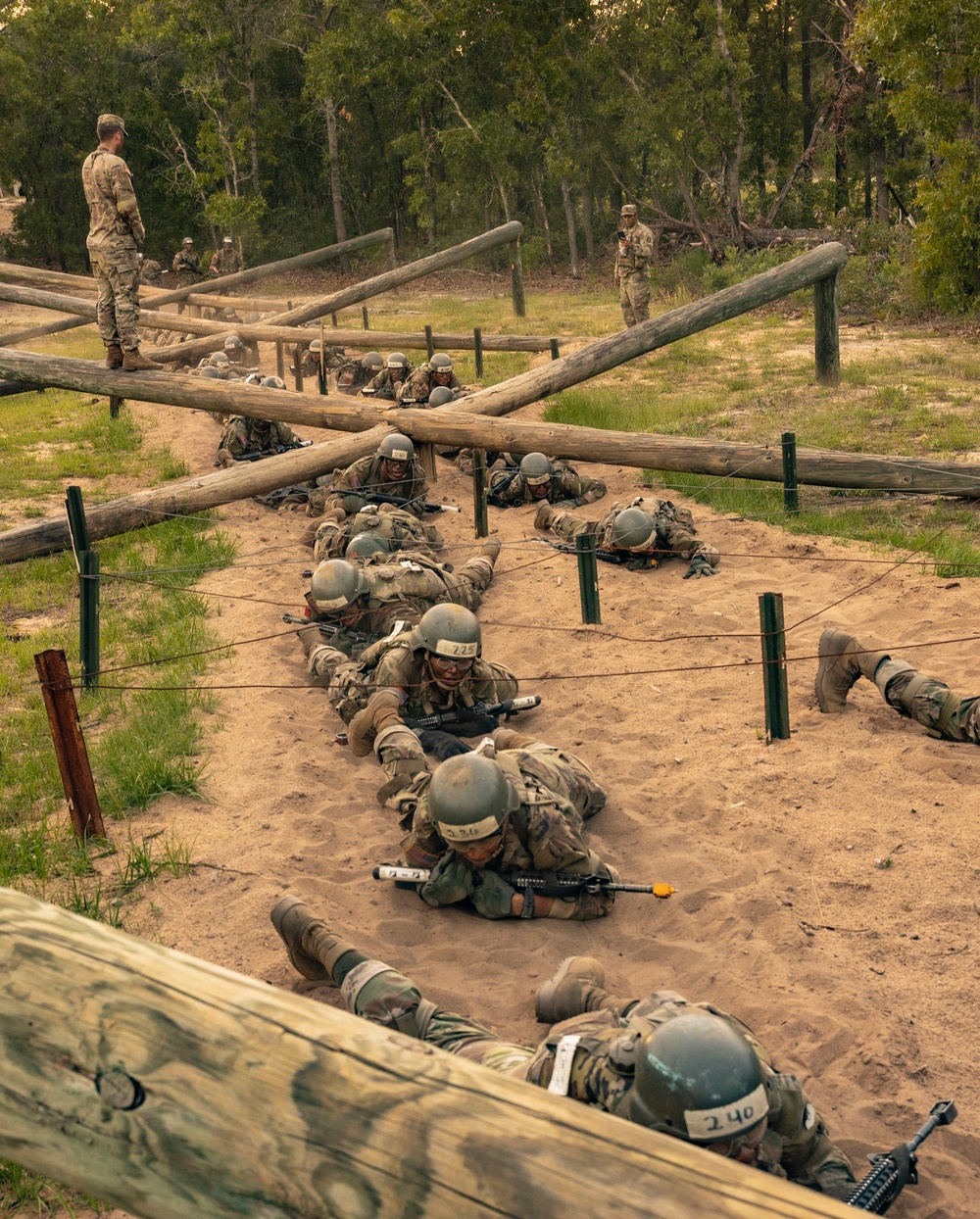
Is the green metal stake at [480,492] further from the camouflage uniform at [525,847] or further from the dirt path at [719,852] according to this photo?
the camouflage uniform at [525,847]

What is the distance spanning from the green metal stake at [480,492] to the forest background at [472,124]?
1101cm

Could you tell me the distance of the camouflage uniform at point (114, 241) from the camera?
1090cm

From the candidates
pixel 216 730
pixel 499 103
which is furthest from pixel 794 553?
pixel 499 103

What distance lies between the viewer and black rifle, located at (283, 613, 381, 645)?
315 inches

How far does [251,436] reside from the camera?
527 inches

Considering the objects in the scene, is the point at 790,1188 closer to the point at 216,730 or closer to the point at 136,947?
Answer: the point at 136,947

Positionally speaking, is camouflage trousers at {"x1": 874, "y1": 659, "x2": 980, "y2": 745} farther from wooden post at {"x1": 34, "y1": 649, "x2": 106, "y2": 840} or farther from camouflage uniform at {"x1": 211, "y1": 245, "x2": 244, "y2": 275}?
camouflage uniform at {"x1": 211, "y1": 245, "x2": 244, "y2": 275}

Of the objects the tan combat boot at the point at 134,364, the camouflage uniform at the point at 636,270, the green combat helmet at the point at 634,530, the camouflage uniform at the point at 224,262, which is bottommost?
the green combat helmet at the point at 634,530

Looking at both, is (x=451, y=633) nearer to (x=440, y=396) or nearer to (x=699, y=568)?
(x=699, y=568)

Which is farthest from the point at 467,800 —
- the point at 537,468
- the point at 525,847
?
the point at 537,468

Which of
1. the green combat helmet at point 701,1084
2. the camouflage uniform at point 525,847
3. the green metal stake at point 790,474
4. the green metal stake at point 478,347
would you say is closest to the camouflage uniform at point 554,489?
the green metal stake at point 790,474

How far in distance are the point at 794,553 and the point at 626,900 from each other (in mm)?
4867

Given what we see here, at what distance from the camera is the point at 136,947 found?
6.09 feet

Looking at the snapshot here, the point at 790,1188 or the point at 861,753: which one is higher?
the point at 790,1188
